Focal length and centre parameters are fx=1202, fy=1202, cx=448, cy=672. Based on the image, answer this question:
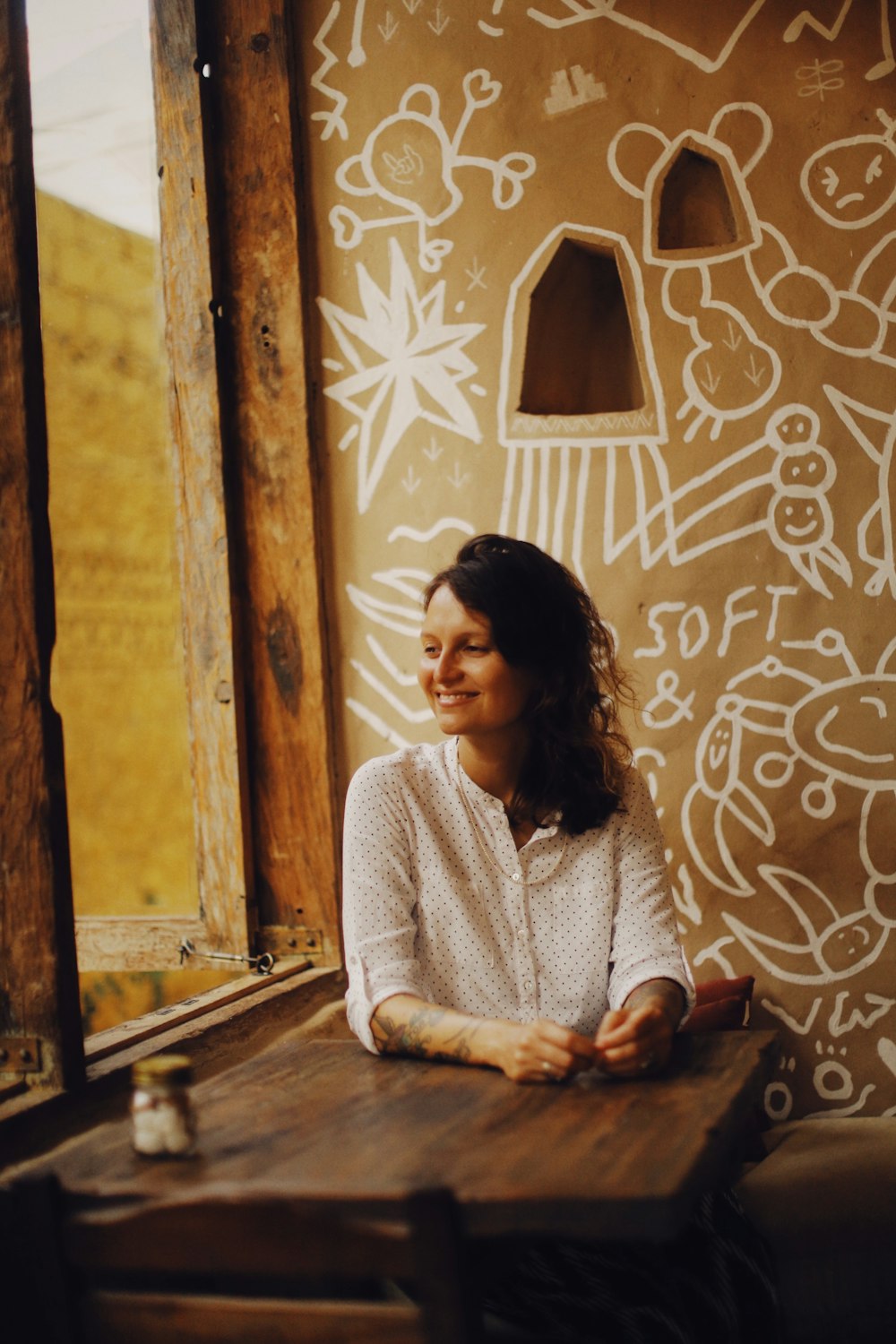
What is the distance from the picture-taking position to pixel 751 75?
2975 mm

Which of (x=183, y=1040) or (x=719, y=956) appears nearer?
(x=183, y=1040)

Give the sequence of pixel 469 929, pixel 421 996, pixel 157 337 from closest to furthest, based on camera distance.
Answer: pixel 421 996, pixel 469 929, pixel 157 337

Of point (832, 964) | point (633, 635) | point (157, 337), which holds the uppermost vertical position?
point (157, 337)

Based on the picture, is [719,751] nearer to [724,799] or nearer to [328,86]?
[724,799]

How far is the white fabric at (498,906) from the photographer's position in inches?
84.6

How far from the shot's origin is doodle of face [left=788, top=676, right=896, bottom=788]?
2.93 m

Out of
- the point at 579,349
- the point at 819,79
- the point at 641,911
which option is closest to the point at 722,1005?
the point at 641,911

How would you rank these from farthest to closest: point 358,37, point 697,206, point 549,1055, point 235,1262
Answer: point 358,37
point 697,206
point 549,1055
point 235,1262

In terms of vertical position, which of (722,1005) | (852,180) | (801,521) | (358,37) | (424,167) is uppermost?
(358,37)

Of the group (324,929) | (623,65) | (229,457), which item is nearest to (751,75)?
(623,65)

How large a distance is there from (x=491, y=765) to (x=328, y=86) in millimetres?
2072

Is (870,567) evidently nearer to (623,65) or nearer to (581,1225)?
(623,65)

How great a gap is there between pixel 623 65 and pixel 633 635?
1.45 m

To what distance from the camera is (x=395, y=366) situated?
10.8ft
